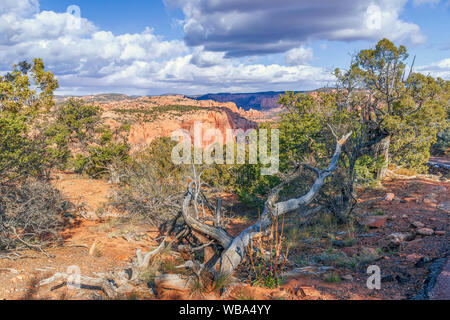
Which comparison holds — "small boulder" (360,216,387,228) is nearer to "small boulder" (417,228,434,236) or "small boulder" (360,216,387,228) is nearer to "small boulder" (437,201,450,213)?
"small boulder" (417,228,434,236)

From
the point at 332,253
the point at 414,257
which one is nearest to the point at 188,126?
the point at 332,253

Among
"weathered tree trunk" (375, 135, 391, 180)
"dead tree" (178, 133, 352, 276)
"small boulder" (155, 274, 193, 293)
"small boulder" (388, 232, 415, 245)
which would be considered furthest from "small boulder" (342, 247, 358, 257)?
"weathered tree trunk" (375, 135, 391, 180)

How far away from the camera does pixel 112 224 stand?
888 centimetres

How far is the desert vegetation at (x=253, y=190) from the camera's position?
454 cm

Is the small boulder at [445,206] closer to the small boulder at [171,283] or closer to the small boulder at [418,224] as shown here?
the small boulder at [418,224]

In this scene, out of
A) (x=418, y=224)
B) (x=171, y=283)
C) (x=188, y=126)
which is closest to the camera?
(x=171, y=283)

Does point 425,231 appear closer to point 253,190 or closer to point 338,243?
point 338,243

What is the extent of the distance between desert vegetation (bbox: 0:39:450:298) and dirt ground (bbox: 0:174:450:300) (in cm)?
13

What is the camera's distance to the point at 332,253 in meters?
5.39

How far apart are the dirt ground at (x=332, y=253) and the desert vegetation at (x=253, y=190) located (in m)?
0.13

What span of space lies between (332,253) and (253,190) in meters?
5.60

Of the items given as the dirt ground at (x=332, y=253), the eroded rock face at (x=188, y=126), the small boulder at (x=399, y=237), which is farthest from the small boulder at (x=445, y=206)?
the eroded rock face at (x=188, y=126)

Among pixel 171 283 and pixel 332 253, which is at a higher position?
pixel 171 283

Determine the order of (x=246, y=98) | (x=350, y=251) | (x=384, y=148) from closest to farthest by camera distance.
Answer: (x=350, y=251) < (x=384, y=148) < (x=246, y=98)
